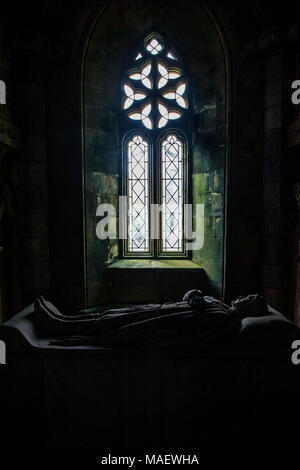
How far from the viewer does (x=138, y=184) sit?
17.3 ft

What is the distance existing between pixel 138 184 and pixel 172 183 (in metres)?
0.62

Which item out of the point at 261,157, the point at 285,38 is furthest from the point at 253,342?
the point at 285,38

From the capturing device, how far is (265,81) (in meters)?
4.23

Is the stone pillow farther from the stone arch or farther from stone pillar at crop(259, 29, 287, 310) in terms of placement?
the stone arch

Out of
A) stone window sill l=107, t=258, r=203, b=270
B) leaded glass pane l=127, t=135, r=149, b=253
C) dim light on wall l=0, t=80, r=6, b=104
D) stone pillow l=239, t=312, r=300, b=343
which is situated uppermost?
dim light on wall l=0, t=80, r=6, b=104

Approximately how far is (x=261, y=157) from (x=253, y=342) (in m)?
2.96

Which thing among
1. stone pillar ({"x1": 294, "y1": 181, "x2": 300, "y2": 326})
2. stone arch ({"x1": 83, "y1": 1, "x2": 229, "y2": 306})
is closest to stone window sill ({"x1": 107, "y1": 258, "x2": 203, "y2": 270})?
stone arch ({"x1": 83, "y1": 1, "x2": 229, "y2": 306})

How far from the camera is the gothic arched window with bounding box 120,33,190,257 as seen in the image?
17.0ft

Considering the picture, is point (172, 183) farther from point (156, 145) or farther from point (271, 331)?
point (271, 331)

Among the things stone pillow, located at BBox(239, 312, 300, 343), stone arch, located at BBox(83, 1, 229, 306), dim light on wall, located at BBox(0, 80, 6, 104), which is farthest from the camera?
stone arch, located at BBox(83, 1, 229, 306)

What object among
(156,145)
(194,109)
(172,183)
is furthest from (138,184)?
(194,109)

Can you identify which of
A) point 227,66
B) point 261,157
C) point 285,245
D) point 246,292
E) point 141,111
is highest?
point 227,66

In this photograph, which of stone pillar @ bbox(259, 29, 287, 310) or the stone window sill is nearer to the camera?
stone pillar @ bbox(259, 29, 287, 310)
